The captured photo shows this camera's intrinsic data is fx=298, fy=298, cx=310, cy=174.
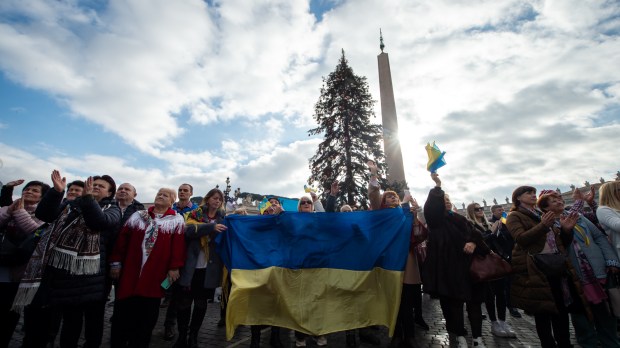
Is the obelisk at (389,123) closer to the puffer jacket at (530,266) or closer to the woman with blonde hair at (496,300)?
the woman with blonde hair at (496,300)

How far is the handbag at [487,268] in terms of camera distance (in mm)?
3578

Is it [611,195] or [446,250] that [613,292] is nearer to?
[611,195]

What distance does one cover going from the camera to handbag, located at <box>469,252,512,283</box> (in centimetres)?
358

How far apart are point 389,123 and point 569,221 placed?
17165 mm

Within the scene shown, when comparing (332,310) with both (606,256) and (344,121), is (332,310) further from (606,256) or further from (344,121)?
(344,121)

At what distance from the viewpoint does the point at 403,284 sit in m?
4.11

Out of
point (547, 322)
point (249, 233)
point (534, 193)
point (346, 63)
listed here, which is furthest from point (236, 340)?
point (346, 63)

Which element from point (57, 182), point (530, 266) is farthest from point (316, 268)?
point (57, 182)

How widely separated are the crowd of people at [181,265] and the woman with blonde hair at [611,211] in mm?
13

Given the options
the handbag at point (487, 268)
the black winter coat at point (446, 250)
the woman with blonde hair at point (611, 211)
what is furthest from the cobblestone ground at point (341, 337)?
the woman with blonde hair at point (611, 211)

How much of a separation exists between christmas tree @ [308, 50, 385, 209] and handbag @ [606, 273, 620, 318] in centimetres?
1757

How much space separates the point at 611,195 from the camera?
388 cm

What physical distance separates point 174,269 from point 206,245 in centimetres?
77

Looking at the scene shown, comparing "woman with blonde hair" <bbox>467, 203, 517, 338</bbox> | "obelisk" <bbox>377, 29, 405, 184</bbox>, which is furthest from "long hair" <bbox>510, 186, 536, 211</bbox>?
"obelisk" <bbox>377, 29, 405, 184</bbox>
